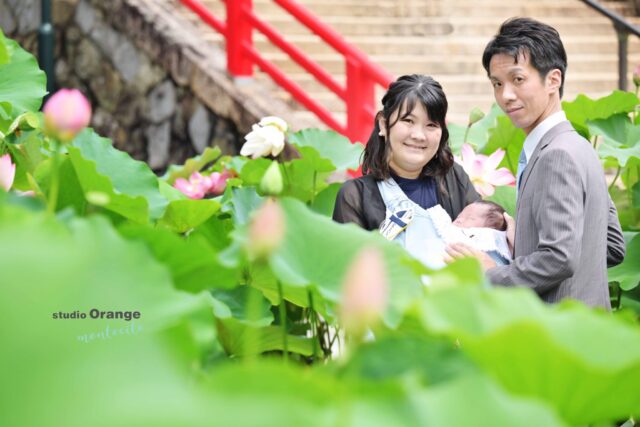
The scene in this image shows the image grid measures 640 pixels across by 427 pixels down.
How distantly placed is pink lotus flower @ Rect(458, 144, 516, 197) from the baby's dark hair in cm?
32

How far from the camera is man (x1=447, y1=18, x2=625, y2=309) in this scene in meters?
1.51

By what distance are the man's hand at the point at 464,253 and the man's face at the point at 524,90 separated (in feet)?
0.80

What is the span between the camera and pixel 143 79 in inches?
204

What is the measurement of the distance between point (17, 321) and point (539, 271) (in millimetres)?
1031

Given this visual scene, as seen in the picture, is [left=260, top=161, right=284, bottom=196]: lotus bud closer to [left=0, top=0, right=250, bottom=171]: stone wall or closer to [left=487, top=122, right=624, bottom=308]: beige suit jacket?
[left=487, top=122, right=624, bottom=308]: beige suit jacket

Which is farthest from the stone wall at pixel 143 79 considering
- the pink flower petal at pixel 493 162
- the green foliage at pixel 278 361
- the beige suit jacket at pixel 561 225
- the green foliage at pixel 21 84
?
the green foliage at pixel 278 361

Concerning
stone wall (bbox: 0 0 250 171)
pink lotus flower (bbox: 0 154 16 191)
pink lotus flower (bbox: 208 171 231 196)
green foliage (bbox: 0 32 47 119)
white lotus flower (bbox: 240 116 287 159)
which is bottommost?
stone wall (bbox: 0 0 250 171)

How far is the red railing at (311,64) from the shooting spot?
3.81m

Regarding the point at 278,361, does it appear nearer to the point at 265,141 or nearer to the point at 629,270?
the point at 265,141

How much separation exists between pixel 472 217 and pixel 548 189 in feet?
0.92

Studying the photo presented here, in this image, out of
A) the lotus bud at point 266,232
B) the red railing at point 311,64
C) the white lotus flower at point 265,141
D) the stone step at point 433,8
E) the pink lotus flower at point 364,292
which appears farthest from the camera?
the stone step at point 433,8

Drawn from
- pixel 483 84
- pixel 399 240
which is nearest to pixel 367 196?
pixel 399 240

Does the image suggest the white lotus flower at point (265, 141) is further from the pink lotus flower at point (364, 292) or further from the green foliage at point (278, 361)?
the pink lotus flower at point (364, 292)

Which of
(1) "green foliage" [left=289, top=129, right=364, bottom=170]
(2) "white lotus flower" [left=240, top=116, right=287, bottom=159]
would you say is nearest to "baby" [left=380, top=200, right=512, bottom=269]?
(2) "white lotus flower" [left=240, top=116, right=287, bottom=159]
